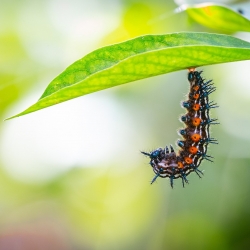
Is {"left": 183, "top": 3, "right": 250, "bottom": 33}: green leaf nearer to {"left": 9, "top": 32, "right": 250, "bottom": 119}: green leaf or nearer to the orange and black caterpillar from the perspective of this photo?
the orange and black caterpillar

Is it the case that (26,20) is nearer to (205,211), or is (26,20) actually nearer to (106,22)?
(106,22)

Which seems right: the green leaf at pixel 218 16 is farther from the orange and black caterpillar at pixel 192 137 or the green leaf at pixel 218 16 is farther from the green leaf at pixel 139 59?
the green leaf at pixel 139 59

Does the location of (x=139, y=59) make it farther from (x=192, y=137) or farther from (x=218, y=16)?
(x=192, y=137)

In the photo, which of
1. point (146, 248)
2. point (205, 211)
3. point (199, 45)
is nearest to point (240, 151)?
point (205, 211)

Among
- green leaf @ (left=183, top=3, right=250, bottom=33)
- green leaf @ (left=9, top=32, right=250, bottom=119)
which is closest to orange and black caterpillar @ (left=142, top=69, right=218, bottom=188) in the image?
green leaf @ (left=183, top=3, right=250, bottom=33)

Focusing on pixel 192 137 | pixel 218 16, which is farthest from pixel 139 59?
pixel 192 137
